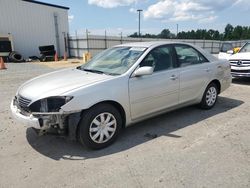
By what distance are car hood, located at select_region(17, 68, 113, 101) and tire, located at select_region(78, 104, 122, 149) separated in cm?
43

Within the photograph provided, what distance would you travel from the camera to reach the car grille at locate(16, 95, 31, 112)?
3621mm

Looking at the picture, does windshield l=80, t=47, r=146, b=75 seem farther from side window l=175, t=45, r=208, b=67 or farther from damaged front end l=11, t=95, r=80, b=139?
damaged front end l=11, t=95, r=80, b=139

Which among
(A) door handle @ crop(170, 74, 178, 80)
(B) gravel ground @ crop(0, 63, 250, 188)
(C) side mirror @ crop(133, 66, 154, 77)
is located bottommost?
(B) gravel ground @ crop(0, 63, 250, 188)

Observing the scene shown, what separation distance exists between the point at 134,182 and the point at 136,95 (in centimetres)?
153

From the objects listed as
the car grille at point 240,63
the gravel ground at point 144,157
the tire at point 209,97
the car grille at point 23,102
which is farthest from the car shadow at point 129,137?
the car grille at point 240,63

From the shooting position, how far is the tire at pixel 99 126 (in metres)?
3.59

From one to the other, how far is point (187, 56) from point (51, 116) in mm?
3091

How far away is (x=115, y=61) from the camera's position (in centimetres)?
453

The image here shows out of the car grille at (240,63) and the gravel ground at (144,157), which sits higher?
the car grille at (240,63)

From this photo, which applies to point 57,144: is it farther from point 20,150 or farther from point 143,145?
point 143,145

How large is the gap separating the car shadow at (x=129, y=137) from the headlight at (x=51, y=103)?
722mm

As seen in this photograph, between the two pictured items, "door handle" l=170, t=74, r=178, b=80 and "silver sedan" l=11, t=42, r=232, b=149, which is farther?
"door handle" l=170, t=74, r=178, b=80

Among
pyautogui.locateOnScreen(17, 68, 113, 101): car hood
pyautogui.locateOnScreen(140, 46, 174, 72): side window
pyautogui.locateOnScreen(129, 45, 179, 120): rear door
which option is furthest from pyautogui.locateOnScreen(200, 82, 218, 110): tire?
pyautogui.locateOnScreen(17, 68, 113, 101): car hood

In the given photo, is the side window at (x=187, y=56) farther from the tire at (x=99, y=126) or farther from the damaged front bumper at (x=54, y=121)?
the damaged front bumper at (x=54, y=121)
